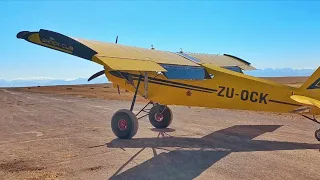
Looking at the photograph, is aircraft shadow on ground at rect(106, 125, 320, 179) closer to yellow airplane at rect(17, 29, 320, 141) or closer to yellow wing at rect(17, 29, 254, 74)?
yellow airplane at rect(17, 29, 320, 141)

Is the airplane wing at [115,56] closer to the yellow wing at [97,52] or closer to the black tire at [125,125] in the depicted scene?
the yellow wing at [97,52]

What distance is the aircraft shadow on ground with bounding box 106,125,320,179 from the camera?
278 inches

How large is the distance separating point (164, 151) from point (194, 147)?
1026 millimetres

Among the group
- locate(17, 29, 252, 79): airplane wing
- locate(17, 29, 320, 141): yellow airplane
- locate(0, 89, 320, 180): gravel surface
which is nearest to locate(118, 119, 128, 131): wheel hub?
locate(17, 29, 320, 141): yellow airplane

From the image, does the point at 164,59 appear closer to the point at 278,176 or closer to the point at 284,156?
the point at 284,156

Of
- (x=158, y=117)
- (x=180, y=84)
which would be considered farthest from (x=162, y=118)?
(x=180, y=84)

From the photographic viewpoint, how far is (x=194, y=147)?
9.63 metres

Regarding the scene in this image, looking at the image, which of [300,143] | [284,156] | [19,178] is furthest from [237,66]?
[19,178]

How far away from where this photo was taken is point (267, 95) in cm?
1074

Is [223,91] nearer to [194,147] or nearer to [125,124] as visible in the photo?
[194,147]

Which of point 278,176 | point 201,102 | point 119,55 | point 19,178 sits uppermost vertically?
point 119,55

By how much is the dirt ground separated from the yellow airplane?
104 cm

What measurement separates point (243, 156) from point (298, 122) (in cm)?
696

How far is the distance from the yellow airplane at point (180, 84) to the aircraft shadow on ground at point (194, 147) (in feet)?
3.40
